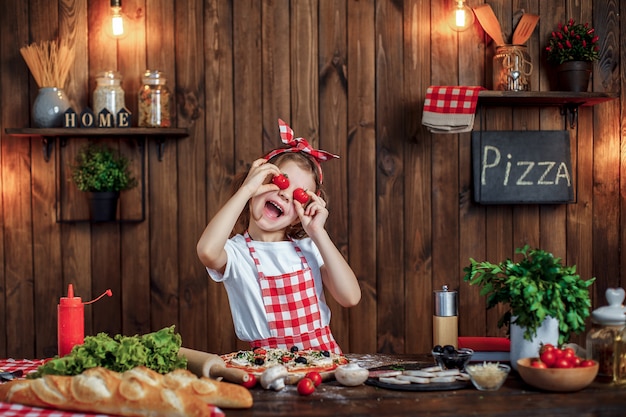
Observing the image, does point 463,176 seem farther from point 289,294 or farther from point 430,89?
point 289,294

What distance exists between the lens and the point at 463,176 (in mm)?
3412

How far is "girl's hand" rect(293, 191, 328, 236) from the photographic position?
2252 mm

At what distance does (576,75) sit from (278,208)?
5.46ft

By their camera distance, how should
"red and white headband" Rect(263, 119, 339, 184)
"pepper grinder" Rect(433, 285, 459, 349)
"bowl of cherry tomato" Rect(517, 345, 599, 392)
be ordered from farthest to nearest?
1. "red and white headband" Rect(263, 119, 339, 184)
2. "pepper grinder" Rect(433, 285, 459, 349)
3. "bowl of cherry tomato" Rect(517, 345, 599, 392)

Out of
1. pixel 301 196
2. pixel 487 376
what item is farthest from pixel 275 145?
pixel 487 376

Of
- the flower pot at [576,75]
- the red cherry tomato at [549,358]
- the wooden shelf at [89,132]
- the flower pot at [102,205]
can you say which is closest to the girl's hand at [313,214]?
the red cherry tomato at [549,358]

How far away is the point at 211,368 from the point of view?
1819 millimetres

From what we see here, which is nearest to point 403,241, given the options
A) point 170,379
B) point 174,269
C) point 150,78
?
point 174,269

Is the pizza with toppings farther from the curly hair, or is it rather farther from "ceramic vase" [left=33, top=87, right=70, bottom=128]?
"ceramic vase" [left=33, top=87, right=70, bottom=128]

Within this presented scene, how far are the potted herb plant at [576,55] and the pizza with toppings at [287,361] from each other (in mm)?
1907

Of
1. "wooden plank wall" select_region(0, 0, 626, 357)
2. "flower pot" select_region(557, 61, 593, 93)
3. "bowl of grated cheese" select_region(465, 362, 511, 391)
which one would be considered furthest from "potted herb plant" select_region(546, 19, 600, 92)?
"bowl of grated cheese" select_region(465, 362, 511, 391)

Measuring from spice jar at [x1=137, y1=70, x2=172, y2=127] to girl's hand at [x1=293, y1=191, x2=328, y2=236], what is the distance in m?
1.12

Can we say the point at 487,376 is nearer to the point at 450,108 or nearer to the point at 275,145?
the point at 450,108

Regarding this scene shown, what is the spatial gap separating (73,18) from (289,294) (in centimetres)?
171
